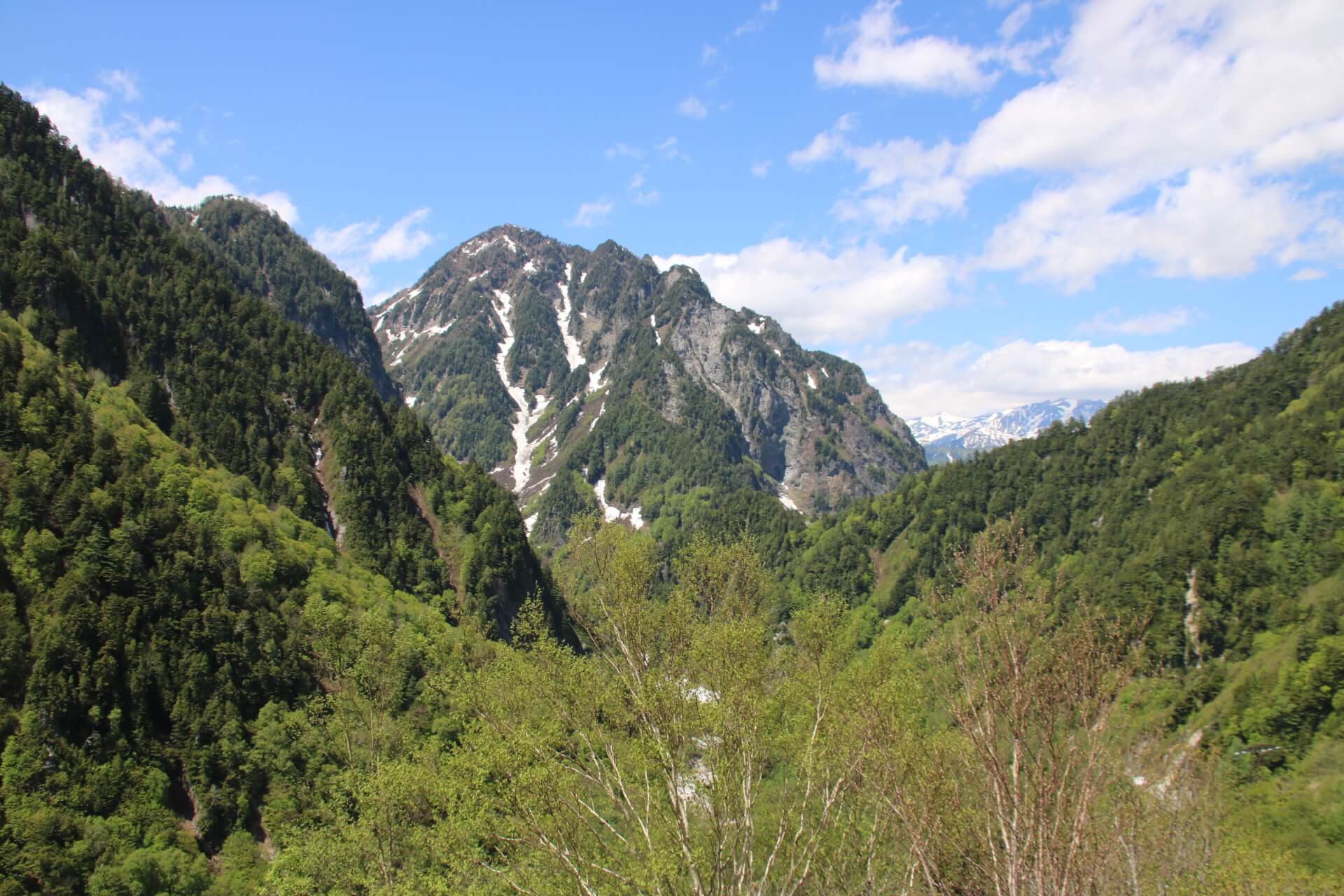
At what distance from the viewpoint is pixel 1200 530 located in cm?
10819

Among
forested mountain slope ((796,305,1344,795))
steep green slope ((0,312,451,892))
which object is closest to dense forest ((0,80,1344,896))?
steep green slope ((0,312,451,892))

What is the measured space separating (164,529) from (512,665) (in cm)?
4136

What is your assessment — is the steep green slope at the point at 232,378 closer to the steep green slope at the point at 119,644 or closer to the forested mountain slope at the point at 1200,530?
the steep green slope at the point at 119,644

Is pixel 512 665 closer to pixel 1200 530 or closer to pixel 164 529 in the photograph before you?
pixel 164 529

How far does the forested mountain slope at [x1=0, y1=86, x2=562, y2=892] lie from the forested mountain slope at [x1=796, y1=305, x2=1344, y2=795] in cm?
5745

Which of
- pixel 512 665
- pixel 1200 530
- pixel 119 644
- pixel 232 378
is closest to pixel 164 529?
pixel 119 644

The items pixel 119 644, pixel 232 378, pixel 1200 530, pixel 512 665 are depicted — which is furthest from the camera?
pixel 1200 530

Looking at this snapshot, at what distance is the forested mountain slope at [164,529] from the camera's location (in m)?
44.9

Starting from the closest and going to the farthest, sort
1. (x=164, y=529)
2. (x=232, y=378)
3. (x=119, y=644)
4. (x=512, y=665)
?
(x=512, y=665) < (x=119, y=644) < (x=164, y=529) < (x=232, y=378)

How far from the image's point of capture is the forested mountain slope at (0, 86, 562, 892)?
1769 inches

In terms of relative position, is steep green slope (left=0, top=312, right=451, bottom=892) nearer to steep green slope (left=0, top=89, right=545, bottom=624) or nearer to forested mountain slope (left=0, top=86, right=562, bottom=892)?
forested mountain slope (left=0, top=86, right=562, bottom=892)

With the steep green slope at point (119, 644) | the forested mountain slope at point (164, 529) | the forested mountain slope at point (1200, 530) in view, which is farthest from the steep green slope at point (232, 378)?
the forested mountain slope at point (1200, 530)

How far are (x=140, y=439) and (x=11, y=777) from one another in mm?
36434

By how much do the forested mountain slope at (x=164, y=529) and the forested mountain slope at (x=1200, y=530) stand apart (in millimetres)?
57446
